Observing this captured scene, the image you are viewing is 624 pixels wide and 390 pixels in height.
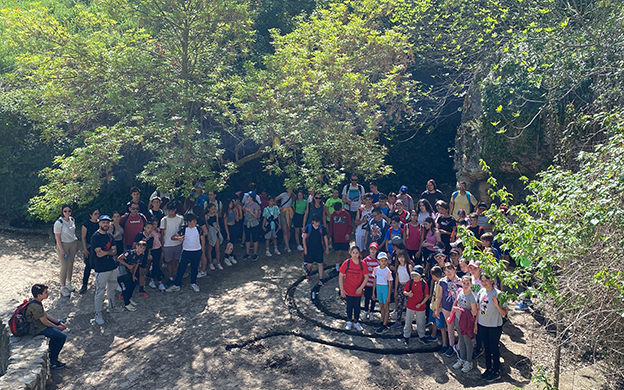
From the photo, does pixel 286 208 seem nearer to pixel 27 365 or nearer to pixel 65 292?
pixel 65 292

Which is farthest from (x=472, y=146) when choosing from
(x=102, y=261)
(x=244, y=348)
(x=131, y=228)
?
(x=102, y=261)

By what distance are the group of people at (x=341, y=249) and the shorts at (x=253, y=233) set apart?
0.03 m

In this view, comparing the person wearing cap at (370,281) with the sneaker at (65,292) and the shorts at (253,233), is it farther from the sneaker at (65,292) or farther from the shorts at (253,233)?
the sneaker at (65,292)

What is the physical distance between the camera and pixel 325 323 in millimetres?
Answer: 8609

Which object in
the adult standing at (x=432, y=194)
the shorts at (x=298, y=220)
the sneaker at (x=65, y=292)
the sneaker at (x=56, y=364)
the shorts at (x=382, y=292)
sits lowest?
the sneaker at (x=56, y=364)

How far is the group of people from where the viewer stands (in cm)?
728

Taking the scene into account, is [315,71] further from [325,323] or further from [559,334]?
[559,334]

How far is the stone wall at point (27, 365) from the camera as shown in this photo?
6137 millimetres

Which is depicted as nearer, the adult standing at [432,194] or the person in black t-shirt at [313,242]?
the person in black t-shirt at [313,242]

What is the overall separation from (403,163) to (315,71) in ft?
17.5

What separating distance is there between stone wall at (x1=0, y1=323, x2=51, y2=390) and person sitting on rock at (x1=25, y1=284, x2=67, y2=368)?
112mm

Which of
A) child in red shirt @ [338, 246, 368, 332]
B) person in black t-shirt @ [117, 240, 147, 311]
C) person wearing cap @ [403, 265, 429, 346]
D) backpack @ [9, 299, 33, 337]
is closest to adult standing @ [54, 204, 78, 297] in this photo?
person in black t-shirt @ [117, 240, 147, 311]

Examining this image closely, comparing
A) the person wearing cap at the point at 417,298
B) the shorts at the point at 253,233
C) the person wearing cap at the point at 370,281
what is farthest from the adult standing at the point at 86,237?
the person wearing cap at the point at 417,298

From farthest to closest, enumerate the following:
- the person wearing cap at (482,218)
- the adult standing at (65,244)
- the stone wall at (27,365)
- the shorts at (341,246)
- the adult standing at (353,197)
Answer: the adult standing at (353,197) < the shorts at (341,246) < the person wearing cap at (482,218) < the adult standing at (65,244) < the stone wall at (27,365)
